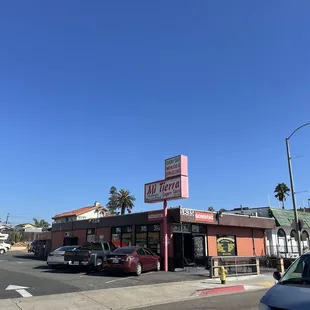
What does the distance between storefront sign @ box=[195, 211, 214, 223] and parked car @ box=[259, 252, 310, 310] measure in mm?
16476

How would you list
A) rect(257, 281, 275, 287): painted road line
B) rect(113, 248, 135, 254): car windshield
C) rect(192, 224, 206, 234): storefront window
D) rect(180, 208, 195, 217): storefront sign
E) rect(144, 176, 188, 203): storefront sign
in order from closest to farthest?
rect(257, 281, 275, 287): painted road line < rect(113, 248, 135, 254): car windshield < rect(144, 176, 188, 203): storefront sign < rect(180, 208, 195, 217): storefront sign < rect(192, 224, 206, 234): storefront window

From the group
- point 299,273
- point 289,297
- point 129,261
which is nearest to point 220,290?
point 129,261

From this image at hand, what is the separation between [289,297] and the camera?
188 inches

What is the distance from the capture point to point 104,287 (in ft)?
43.5

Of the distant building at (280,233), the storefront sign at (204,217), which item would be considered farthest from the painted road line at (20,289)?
the distant building at (280,233)

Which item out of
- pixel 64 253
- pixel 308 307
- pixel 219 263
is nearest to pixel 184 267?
pixel 219 263

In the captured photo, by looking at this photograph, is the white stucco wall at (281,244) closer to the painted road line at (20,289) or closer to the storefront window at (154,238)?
the storefront window at (154,238)

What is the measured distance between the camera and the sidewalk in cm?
995

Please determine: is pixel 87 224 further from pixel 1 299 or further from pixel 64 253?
pixel 1 299

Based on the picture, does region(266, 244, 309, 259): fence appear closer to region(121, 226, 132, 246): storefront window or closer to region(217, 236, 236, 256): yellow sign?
region(217, 236, 236, 256): yellow sign

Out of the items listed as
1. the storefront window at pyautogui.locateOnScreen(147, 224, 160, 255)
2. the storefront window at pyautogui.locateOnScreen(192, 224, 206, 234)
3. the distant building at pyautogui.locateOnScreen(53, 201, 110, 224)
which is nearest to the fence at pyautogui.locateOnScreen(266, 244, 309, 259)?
the storefront window at pyautogui.locateOnScreen(192, 224, 206, 234)

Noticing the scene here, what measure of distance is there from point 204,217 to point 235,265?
17.1 ft

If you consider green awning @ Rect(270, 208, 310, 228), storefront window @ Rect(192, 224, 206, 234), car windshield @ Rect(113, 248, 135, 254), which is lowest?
car windshield @ Rect(113, 248, 135, 254)

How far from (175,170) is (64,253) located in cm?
801
